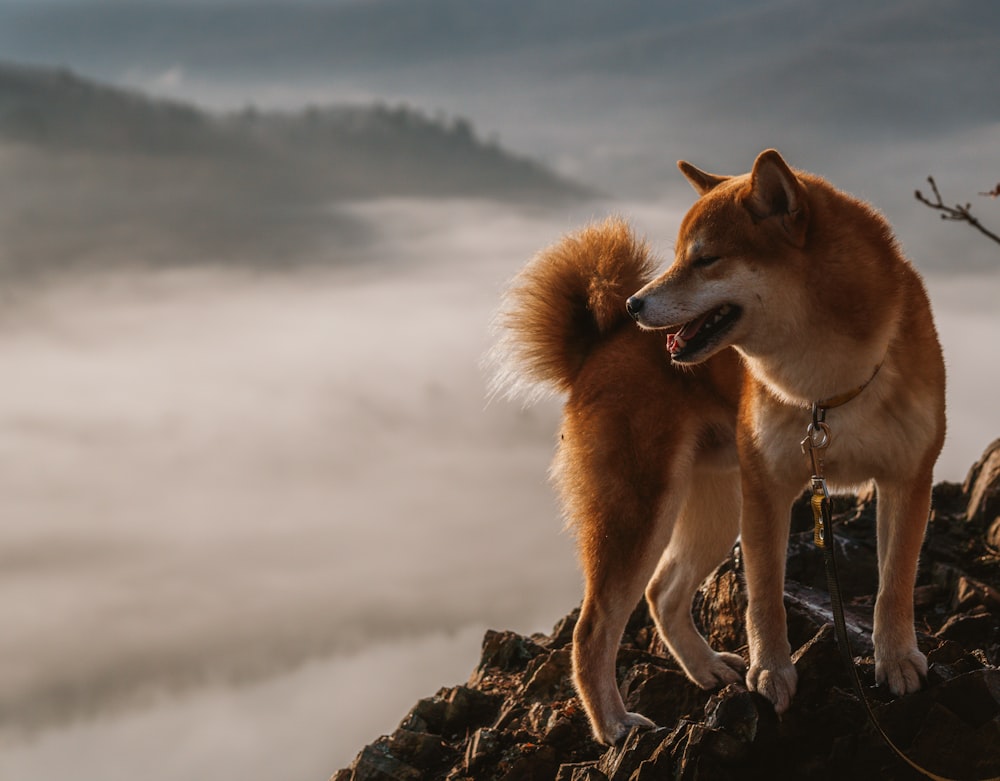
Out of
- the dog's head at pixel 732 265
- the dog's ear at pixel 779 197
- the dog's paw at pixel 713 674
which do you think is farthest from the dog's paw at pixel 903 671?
the dog's ear at pixel 779 197

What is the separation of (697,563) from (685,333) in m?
2.20

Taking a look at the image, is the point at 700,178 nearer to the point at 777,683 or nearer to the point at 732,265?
the point at 732,265

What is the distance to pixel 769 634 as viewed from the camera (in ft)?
18.9

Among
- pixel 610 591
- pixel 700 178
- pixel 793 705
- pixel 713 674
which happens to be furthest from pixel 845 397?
pixel 713 674

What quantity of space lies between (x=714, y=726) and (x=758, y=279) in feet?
8.14

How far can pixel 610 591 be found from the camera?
6410 millimetres

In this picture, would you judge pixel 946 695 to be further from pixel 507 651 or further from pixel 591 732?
pixel 507 651

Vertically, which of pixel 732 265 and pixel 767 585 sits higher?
pixel 732 265

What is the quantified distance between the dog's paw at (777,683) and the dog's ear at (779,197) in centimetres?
231

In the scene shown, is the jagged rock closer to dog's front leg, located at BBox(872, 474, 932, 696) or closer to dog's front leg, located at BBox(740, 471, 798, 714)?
dog's front leg, located at BBox(872, 474, 932, 696)

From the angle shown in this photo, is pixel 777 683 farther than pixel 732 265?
Yes

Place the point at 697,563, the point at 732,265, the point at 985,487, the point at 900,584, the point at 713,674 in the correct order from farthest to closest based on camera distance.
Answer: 1. the point at 985,487
2. the point at 697,563
3. the point at 713,674
4. the point at 900,584
5. the point at 732,265

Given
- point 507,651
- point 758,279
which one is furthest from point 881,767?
point 507,651

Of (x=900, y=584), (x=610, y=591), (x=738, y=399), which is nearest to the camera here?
(x=900, y=584)
